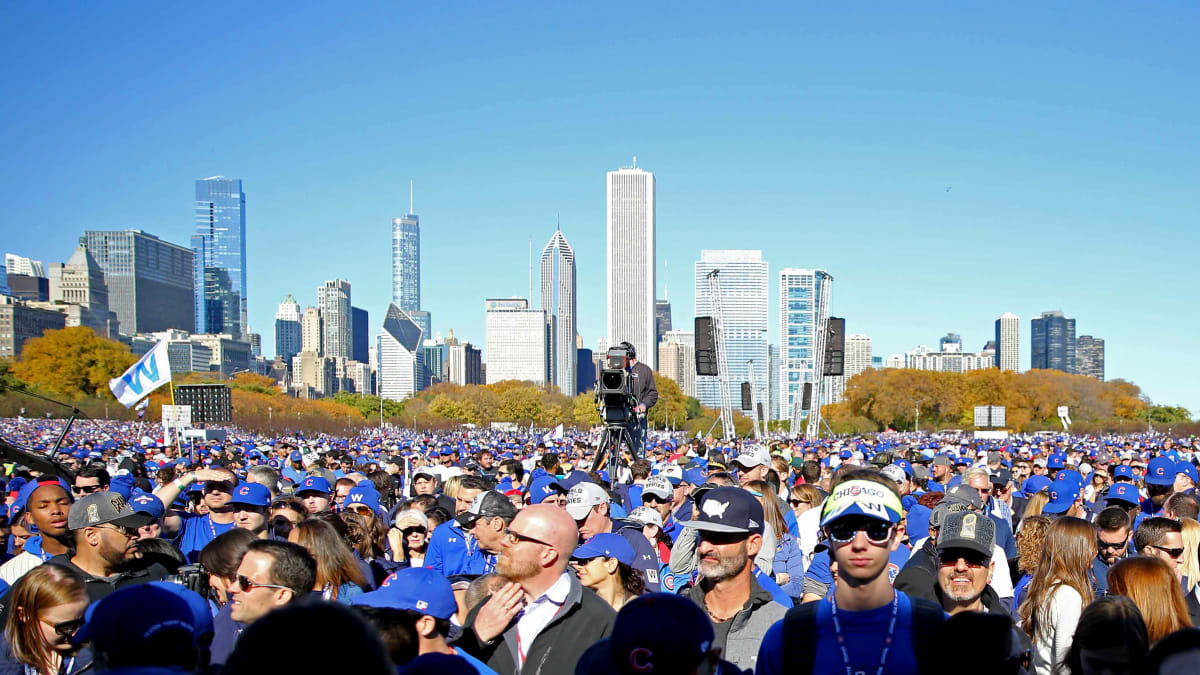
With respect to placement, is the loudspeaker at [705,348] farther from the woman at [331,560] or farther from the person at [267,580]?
the person at [267,580]

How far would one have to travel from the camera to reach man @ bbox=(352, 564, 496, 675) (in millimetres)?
3502

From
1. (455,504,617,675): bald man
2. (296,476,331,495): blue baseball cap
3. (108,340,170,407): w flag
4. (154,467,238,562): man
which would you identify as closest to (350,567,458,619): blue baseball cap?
(455,504,617,675): bald man

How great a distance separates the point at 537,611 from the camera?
3.99 m

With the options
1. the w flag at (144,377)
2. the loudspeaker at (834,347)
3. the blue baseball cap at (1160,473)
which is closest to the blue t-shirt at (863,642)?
the blue baseball cap at (1160,473)

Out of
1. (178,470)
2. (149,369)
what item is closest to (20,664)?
(178,470)

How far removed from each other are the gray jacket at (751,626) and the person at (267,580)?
72.4 inches

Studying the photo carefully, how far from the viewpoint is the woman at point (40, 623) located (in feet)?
14.3

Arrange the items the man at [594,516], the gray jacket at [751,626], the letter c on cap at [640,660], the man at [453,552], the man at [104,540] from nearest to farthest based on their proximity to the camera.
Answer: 1. the letter c on cap at [640,660]
2. the gray jacket at [751,626]
3. the man at [104,540]
4. the man at [594,516]
5. the man at [453,552]

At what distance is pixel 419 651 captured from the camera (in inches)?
138

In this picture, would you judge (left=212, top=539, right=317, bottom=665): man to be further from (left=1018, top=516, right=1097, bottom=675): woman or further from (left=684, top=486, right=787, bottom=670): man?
(left=1018, top=516, right=1097, bottom=675): woman

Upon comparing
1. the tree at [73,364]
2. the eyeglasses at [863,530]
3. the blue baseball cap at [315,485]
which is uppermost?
the eyeglasses at [863,530]

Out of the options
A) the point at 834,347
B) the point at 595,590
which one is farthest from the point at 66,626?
the point at 834,347

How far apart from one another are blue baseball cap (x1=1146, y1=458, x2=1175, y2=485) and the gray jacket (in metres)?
7.50

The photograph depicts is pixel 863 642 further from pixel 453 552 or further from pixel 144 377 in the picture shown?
pixel 144 377
